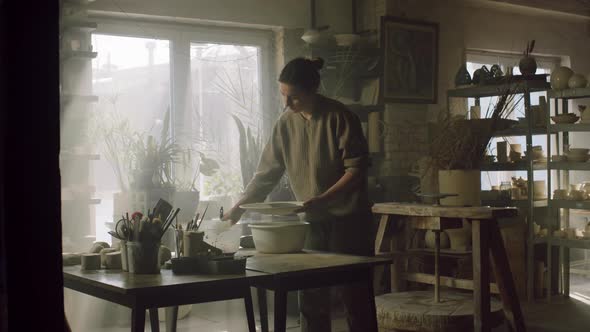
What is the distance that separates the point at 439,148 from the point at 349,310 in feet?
4.24

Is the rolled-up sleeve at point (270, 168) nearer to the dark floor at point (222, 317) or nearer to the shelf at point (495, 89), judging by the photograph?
the dark floor at point (222, 317)

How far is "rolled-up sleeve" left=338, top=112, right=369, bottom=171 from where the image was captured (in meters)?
3.92

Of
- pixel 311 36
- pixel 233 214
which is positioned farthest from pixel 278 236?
pixel 311 36

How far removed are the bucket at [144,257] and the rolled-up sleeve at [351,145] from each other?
4.42 feet

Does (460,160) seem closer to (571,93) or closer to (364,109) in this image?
(364,109)

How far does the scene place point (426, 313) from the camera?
375cm

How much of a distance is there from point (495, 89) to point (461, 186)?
2.58 m

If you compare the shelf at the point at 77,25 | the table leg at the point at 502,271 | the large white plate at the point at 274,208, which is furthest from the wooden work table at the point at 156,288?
A: the shelf at the point at 77,25

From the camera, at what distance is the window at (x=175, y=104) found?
537cm

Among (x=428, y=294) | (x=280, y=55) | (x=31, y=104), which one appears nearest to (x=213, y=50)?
(x=280, y=55)

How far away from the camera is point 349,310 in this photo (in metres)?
3.51

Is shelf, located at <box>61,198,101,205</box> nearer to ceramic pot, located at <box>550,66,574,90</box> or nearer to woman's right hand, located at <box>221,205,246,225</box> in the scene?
woman's right hand, located at <box>221,205,246,225</box>

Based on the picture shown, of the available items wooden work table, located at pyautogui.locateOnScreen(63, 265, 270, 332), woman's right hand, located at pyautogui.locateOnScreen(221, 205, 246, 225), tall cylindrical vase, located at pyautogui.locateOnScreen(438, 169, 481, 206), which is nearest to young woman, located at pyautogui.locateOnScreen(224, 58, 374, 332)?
woman's right hand, located at pyautogui.locateOnScreen(221, 205, 246, 225)

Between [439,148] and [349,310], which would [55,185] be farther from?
[439,148]
